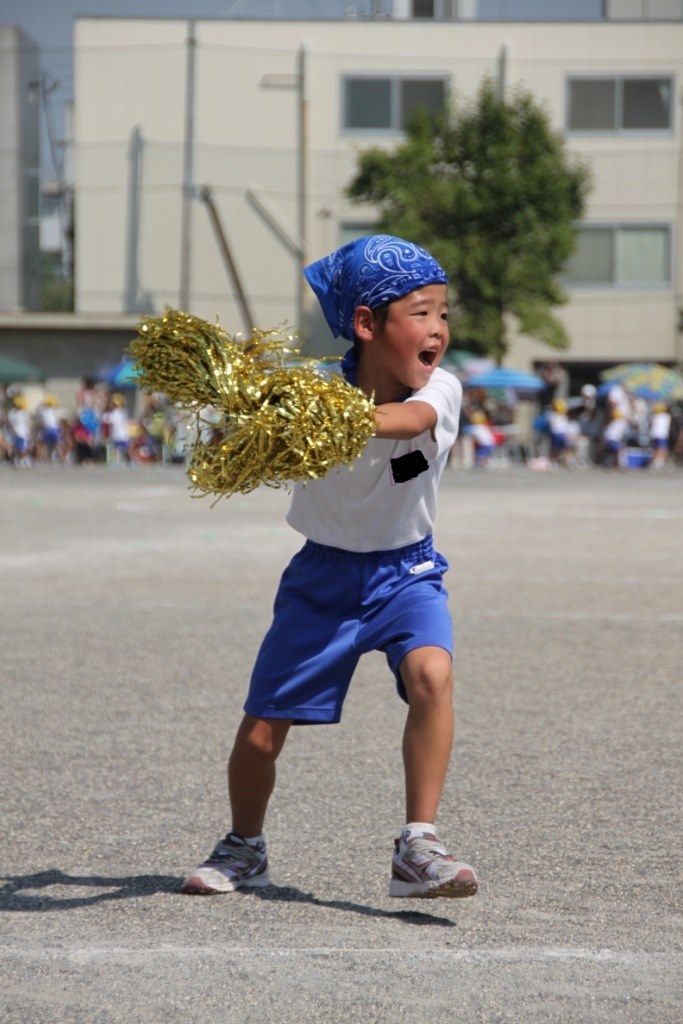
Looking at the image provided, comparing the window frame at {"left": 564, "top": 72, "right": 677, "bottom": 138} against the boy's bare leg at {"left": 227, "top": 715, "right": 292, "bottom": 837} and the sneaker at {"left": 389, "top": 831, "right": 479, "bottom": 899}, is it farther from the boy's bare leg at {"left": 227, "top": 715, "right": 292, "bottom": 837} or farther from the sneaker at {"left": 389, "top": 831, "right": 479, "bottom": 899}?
the sneaker at {"left": 389, "top": 831, "right": 479, "bottom": 899}

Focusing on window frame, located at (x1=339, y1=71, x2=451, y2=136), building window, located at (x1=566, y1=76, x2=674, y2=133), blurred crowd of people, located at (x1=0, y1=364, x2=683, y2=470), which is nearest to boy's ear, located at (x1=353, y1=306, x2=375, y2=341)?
blurred crowd of people, located at (x1=0, y1=364, x2=683, y2=470)

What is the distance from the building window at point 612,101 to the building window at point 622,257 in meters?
2.69

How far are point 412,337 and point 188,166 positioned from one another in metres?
38.1

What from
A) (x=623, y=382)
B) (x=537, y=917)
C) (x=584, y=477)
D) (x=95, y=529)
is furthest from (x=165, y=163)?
(x=537, y=917)

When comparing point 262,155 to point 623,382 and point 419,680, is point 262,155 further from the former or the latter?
point 419,680

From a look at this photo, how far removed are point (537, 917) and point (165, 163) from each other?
39619mm

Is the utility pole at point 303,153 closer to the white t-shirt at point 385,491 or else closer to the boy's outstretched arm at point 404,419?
the white t-shirt at point 385,491

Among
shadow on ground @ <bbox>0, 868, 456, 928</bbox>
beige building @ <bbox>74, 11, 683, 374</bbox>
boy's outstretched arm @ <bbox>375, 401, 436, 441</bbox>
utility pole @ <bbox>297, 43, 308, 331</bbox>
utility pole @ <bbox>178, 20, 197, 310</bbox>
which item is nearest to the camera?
boy's outstretched arm @ <bbox>375, 401, 436, 441</bbox>

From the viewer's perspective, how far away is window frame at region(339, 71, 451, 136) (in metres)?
41.9

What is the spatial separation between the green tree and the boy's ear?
1270 inches

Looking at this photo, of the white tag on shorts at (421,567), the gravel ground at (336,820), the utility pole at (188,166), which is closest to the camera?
the gravel ground at (336,820)

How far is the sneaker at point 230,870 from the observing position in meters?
4.14

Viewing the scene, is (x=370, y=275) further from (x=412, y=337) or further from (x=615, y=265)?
(x=615, y=265)

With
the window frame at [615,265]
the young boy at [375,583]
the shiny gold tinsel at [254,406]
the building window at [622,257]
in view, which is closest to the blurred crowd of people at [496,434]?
the window frame at [615,265]
